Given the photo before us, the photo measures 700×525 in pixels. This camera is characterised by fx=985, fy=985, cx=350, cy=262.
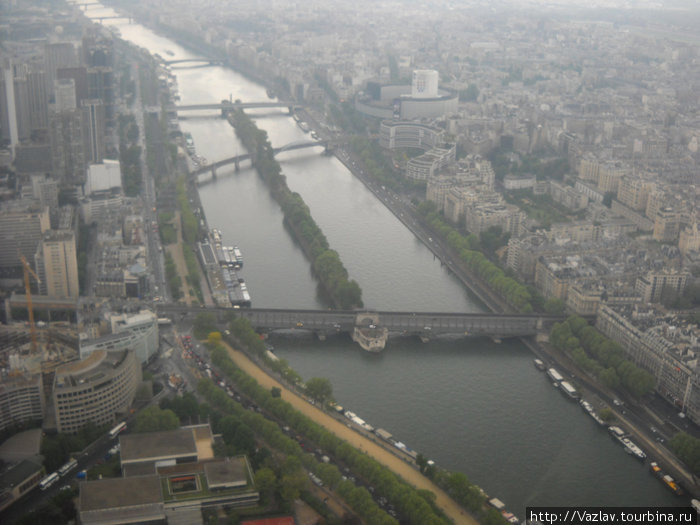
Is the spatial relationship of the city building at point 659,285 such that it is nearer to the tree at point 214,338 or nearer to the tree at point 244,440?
the tree at point 214,338

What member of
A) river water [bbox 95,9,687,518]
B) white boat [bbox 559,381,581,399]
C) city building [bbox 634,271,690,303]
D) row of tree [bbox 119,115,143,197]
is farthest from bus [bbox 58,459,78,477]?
row of tree [bbox 119,115,143,197]

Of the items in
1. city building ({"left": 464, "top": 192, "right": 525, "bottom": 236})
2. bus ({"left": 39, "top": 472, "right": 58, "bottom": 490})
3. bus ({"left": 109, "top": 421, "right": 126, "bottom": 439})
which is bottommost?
bus ({"left": 39, "top": 472, "right": 58, "bottom": 490})

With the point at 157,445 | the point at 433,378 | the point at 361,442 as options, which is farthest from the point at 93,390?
the point at 433,378

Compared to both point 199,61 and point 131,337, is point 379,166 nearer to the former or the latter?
point 131,337

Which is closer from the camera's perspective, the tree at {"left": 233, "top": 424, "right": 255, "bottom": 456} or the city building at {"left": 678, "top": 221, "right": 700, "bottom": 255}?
the tree at {"left": 233, "top": 424, "right": 255, "bottom": 456}

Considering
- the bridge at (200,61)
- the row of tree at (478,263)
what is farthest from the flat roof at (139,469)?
the bridge at (200,61)

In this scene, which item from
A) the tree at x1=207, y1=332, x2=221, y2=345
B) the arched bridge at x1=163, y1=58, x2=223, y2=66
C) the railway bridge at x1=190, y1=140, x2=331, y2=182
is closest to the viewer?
the tree at x1=207, y1=332, x2=221, y2=345

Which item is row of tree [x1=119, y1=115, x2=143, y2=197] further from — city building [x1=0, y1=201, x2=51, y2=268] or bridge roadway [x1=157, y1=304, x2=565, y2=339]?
bridge roadway [x1=157, y1=304, x2=565, y2=339]
